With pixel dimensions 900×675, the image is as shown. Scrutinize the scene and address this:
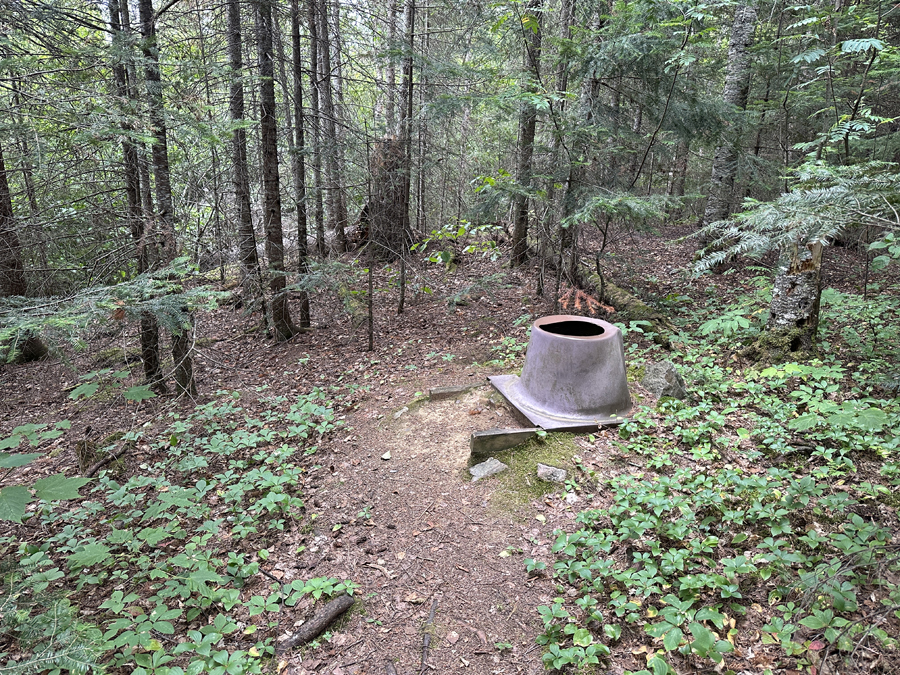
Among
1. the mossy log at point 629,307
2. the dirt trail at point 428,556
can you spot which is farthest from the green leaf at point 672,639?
the mossy log at point 629,307

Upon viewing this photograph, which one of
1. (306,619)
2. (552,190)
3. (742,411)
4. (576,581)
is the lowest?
(306,619)

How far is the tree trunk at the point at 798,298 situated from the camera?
482 centimetres

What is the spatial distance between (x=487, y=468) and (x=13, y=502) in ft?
10.2

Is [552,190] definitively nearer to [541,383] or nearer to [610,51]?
[610,51]

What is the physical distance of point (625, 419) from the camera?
4.43 meters

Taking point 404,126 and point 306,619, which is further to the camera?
point 404,126

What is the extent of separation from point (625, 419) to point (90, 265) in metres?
6.06

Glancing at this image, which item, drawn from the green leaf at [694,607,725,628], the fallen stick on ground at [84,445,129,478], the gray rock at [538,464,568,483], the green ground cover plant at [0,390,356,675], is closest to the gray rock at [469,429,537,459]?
the gray rock at [538,464,568,483]

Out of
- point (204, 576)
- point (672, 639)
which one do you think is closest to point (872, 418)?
point (672, 639)

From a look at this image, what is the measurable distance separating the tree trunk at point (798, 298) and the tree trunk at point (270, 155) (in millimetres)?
6311

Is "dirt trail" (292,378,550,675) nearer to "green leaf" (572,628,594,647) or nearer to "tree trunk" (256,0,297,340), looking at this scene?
"green leaf" (572,628,594,647)

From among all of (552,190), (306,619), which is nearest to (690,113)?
(552,190)

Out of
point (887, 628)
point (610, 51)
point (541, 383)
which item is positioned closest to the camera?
point (887, 628)

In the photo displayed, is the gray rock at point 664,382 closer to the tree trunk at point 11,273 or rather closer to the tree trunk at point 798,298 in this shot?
the tree trunk at point 798,298
